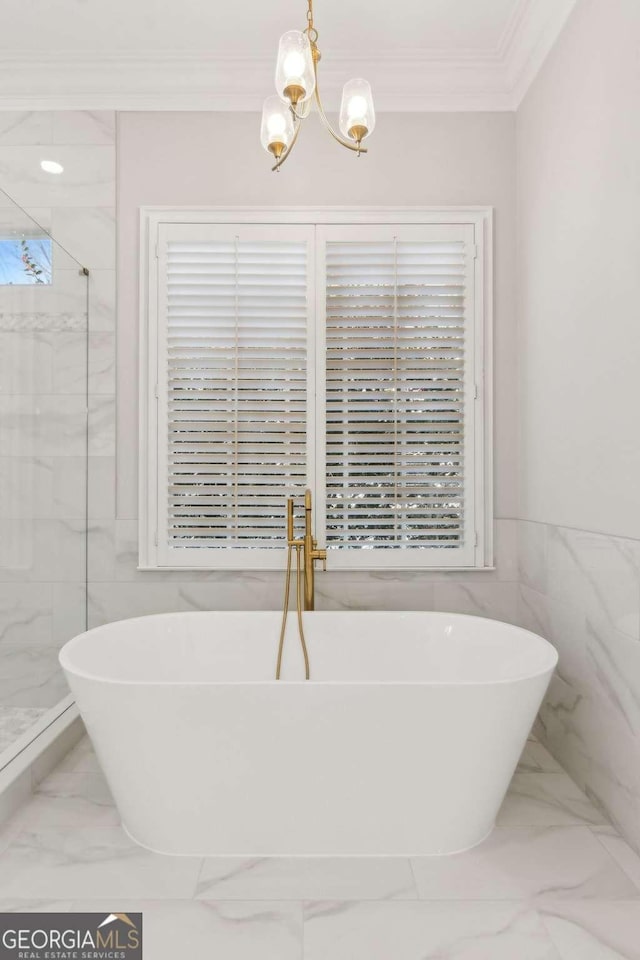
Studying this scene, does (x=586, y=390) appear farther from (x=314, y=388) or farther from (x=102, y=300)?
(x=102, y=300)

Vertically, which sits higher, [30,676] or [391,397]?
[391,397]

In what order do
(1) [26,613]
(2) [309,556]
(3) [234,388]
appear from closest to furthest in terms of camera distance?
1. (1) [26,613]
2. (2) [309,556]
3. (3) [234,388]

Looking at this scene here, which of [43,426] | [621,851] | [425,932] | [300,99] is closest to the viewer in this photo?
[425,932]

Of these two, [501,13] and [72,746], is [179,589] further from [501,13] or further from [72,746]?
[501,13]

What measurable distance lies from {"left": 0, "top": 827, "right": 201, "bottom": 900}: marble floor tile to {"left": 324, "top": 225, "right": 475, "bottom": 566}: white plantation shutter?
1.35 m

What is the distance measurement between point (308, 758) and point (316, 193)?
2.28m

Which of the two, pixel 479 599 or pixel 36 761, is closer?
pixel 36 761

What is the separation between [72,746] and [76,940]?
3.55 ft

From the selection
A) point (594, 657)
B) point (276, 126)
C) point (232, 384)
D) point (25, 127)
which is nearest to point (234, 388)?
point (232, 384)

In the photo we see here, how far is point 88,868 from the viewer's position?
1697 mm

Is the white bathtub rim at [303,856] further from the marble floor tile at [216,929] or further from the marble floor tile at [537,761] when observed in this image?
the marble floor tile at [537,761]

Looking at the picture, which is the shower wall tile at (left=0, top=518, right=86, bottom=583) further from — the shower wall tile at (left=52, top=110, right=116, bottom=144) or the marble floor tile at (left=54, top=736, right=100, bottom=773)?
the shower wall tile at (left=52, top=110, right=116, bottom=144)

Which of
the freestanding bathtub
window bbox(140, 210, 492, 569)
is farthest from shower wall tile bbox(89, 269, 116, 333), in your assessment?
the freestanding bathtub

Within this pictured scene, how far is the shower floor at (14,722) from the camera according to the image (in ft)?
6.87
